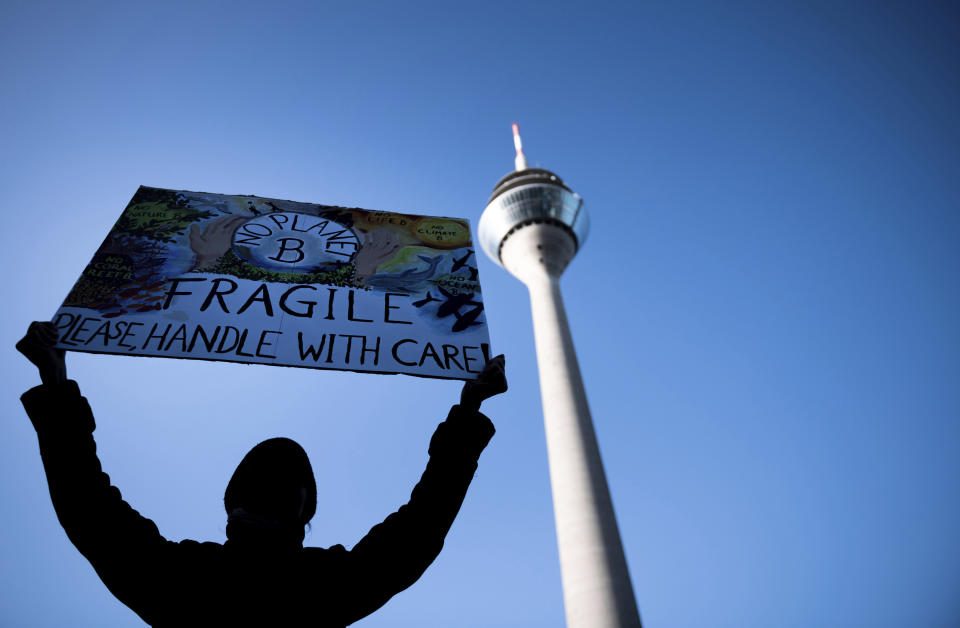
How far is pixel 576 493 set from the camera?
59.0 ft

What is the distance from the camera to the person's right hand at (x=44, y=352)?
219 centimetres

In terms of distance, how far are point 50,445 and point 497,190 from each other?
121 feet

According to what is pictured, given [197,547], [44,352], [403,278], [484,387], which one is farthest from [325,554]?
[403,278]

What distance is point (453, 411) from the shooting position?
2.24m

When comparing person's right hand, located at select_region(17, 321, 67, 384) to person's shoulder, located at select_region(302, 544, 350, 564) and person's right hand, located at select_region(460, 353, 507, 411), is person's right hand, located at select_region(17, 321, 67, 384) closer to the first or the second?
person's shoulder, located at select_region(302, 544, 350, 564)

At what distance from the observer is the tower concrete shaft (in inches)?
603

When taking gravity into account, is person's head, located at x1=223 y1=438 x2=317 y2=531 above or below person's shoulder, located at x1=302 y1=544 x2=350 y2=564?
above

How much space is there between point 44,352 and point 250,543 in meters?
1.29

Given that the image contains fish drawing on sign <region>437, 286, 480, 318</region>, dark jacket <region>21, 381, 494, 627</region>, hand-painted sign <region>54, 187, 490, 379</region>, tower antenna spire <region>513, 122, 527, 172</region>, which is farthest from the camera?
tower antenna spire <region>513, 122, 527, 172</region>

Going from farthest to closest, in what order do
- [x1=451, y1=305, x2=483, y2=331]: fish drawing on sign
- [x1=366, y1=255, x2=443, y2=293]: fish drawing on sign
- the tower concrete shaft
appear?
the tower concrete shaft
[x1=366, y1=255, x2=443, y2=293]: fish drawing on sign
[x1=451, y1=305, x2=483, y2=331]: fish drawing on sign

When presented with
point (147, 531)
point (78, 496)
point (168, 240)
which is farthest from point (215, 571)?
point (168, 240)

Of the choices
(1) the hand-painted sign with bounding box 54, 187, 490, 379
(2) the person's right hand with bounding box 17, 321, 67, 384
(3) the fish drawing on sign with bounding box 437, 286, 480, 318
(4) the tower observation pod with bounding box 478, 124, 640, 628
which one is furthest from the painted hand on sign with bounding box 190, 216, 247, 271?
(4) the tower observation pod with bounding box 478, 124, 640, 628

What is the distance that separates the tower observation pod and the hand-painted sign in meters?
14.3

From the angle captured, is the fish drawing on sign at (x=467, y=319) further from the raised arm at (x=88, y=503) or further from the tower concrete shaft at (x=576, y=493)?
the tower concrete shaft at (x=576, y=493)
